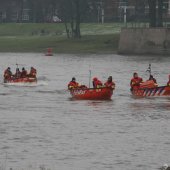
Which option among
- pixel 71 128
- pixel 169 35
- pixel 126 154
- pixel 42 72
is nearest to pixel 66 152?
pixel 126 154

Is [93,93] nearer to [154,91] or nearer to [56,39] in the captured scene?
[154,91]

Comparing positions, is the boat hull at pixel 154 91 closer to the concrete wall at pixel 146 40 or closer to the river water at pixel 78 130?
the river water at pixel 78 130

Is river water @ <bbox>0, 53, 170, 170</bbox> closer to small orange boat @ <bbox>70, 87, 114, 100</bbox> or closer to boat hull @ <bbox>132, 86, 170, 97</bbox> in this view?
boat hull @ <bbox>132, 86, 170, 97</bbox>

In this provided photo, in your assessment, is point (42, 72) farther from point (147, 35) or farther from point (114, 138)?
point (114, 138)

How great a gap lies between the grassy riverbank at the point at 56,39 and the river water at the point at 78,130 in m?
39.4

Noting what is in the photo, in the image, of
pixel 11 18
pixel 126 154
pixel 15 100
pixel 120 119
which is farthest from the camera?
pixel 11 18

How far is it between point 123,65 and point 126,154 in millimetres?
52777

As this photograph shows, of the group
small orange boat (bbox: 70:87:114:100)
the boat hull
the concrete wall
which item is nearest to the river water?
the boat hull

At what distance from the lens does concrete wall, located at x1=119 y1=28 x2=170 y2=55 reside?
10169 cm

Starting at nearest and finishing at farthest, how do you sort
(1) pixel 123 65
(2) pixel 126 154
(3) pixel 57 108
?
(2) pixel 126 154
(3) pixel 57 108
(1) pixel 123 65

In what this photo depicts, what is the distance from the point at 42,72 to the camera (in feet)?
282

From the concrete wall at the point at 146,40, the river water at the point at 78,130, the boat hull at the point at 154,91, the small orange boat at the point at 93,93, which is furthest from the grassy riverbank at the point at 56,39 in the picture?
the small orange boat at the point at 93,93

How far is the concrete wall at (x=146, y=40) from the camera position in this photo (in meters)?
102

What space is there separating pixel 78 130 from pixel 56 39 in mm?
77637
